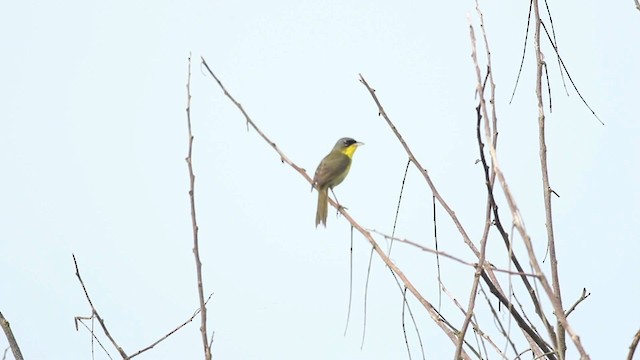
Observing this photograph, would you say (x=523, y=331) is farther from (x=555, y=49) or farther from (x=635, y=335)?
(x=555, y=49)

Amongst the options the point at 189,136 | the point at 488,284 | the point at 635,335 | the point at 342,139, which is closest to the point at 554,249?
the point at 488,284

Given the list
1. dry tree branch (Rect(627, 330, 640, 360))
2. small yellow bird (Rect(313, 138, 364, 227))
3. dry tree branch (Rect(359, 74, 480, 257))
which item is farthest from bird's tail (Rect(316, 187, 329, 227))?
dry tree branch (Rect(627, 330, 640, 360))

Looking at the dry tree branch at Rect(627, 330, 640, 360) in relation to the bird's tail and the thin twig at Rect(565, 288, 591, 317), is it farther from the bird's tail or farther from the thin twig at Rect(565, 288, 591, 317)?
the bird's tail

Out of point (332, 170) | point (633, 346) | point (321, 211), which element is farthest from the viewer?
point (332, 170)

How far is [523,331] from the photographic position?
2.19 m

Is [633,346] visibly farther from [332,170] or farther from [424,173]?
[332,170]

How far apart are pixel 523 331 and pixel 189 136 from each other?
98cm

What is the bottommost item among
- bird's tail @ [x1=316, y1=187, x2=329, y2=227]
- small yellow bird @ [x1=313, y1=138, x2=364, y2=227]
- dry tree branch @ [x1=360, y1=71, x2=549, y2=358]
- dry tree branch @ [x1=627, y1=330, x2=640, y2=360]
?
dry tree branch @ [x1=627, y1=330, x2=640, y2=360]

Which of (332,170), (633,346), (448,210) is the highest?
(332,170)

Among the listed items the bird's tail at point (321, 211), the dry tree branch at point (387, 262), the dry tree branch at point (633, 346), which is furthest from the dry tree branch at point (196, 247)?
the bird's tail at point (321, 211)

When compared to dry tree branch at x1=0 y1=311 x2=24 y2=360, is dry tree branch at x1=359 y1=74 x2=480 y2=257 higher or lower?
higher

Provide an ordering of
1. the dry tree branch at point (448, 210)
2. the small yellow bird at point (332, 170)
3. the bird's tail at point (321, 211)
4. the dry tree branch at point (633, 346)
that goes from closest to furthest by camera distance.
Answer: the dry tree branch at point (633, 346)
the dry tree branch at point (448, 210)
the bird's tail at point (321, 211)
the small yellow bird at point (332, 170)

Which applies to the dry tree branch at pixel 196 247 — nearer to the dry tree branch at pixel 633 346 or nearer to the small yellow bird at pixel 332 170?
the dry tree branch at pixel 633 346

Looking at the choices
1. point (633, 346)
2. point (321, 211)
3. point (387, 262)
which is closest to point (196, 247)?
point (387, 262)
